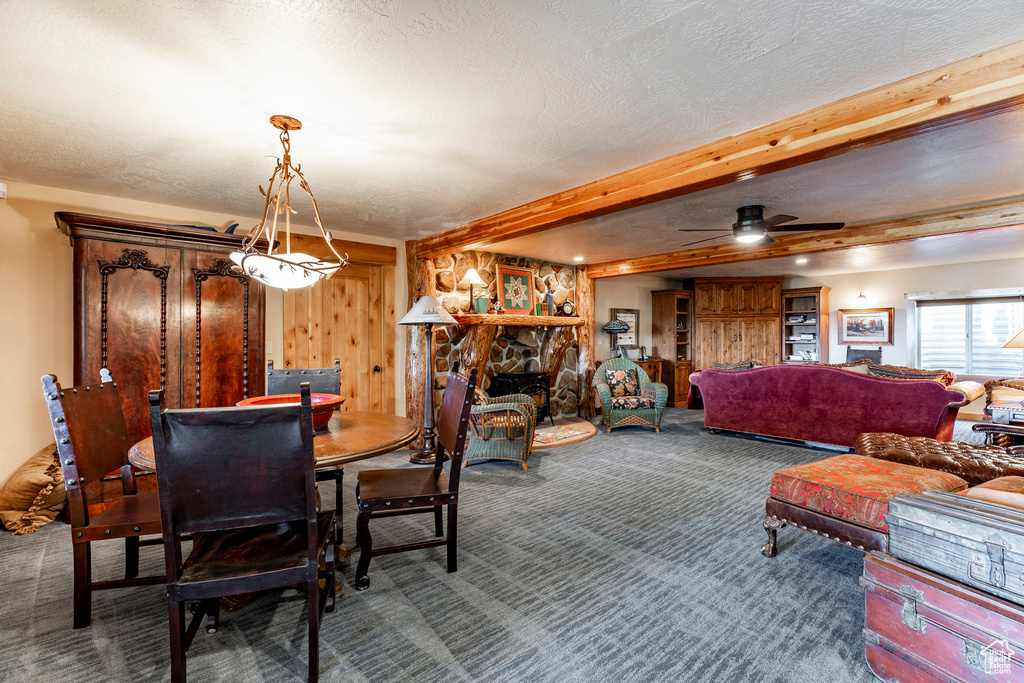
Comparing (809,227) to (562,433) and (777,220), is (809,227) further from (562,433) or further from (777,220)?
(562,433)

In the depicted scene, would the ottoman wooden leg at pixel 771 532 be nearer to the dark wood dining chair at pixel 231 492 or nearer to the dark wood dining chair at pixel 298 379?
the dark wood dining chair at pixel 231 492

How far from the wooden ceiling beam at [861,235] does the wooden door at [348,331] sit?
12.1ft

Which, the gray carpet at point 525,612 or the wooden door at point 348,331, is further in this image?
the wooden door at point 348,331

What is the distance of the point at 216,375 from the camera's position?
3443 millimetres

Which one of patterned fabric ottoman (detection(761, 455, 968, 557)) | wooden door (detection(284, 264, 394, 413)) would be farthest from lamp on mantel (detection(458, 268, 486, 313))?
patterned fabric ottoman (detection(761, 455, 968, 557))

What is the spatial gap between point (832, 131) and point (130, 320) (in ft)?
14.4

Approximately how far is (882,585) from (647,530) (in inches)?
52.3

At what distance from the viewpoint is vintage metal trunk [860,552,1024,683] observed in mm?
1267

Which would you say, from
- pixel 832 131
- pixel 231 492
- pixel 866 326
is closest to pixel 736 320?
pixel 866 326

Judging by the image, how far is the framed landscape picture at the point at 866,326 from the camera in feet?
24.1

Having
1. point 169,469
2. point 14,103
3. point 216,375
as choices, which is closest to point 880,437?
point 169,469

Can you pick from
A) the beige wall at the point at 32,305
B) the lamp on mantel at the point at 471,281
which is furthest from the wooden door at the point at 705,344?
the beige wall at the point at 32,305

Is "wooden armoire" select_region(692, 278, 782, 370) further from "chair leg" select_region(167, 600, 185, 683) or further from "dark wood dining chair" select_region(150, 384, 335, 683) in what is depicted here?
A: "chair leg" select_region(167, 600, 185, 683)

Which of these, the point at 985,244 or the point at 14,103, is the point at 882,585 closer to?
the point at 14,103
